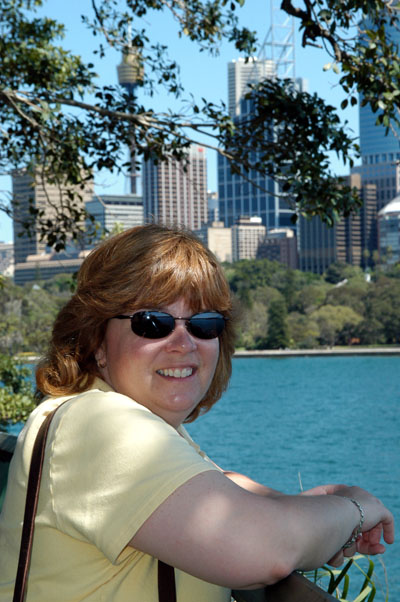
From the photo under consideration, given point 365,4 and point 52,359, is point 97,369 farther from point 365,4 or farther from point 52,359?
point 365,4

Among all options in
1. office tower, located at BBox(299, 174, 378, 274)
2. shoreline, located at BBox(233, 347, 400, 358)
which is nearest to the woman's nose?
shoreline, located at BBox(233, 347, 400, 358)

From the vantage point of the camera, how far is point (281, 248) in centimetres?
10462

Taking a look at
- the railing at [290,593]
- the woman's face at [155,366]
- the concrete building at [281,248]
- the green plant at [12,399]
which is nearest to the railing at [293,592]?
the railing at [290,593]

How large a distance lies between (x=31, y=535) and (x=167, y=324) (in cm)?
32

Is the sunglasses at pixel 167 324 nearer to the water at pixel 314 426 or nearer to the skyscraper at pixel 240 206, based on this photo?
the water at pixel 314 426

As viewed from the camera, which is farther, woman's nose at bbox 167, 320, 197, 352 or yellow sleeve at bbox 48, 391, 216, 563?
woman's nose at bbox 167, 320, 197, 352

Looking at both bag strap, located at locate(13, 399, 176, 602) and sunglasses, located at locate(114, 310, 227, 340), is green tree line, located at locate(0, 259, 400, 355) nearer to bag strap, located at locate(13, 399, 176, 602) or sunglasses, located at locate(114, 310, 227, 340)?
Result: sunglasses, located at locate(114, 310, 227, 340)

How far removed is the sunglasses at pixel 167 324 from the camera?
0.99 metres

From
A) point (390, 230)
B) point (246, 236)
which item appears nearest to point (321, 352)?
point (390, 230)

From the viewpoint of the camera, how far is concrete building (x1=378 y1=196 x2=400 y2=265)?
9588 cm

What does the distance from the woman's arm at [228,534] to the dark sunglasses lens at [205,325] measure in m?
0.30

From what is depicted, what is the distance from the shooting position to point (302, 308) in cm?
6438

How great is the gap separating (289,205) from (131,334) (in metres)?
2.96

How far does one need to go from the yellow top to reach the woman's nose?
164mm
